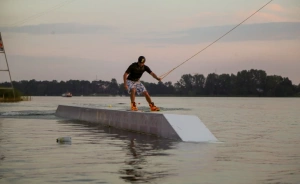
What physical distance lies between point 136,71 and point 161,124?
3.27 metres

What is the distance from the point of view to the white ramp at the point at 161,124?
57.6ft

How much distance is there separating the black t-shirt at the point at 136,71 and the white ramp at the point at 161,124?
3.93 ft

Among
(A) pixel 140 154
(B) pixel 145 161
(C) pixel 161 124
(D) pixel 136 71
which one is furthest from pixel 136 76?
(B) pixel 145 161

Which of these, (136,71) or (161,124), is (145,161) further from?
(136,71)

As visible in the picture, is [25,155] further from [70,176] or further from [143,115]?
[143,115]

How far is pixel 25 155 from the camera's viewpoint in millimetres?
13203

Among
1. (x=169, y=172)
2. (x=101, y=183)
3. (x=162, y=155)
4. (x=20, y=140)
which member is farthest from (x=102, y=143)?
Answer: (x=101, y=183)

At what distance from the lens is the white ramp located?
17.6m

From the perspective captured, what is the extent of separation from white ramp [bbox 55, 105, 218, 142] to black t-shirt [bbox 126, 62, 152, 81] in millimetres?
1198

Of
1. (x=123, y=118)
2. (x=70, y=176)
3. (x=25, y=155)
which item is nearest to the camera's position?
(x=70, y=176)

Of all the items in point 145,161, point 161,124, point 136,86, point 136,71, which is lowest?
point 145,161

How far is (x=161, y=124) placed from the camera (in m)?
18.7

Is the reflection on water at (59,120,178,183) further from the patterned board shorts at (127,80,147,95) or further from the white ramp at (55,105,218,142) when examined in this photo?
the patterned board shorts at (127,80,147,95)

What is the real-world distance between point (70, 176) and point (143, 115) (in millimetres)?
10311
